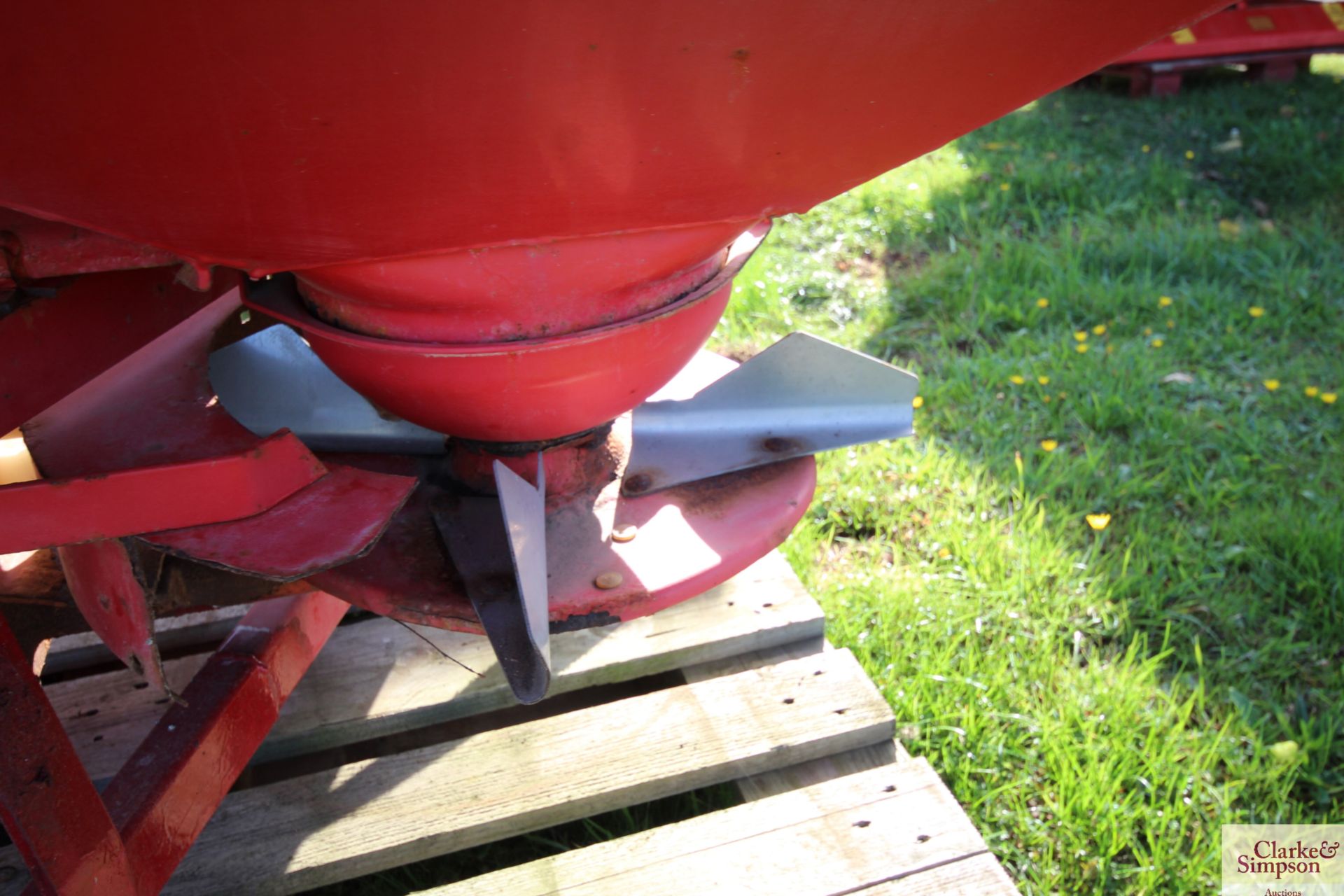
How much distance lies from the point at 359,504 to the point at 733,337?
75.3 inches

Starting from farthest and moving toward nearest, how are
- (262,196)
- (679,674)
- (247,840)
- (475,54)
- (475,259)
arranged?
(679,674)
(247,840)
(475,259)
(262,196)
(475,54)

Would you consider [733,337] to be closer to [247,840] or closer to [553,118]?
[247,840]

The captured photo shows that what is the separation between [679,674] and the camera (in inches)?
76.2

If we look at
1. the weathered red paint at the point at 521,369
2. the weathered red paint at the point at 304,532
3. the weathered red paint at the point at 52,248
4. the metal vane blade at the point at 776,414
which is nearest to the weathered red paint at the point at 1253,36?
the metal vane blade at the point at 776,414

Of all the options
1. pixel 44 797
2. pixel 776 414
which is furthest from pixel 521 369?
pixel 44 797

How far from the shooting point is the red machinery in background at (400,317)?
808 millimetres

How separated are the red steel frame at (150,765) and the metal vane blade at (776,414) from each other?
53 cm

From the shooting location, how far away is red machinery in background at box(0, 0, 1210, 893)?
0.81 m

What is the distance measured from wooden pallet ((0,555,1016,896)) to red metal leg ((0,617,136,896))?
391 millimetres

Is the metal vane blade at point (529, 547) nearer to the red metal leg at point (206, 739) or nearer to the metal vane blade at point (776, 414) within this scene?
the metal vane blade at point (776, 414)

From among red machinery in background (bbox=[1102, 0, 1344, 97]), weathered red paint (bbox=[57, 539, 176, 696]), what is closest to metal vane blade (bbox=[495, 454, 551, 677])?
weathered red paint (bbox=[57, 539, 176, 696])

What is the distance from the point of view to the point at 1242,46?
14.8ft

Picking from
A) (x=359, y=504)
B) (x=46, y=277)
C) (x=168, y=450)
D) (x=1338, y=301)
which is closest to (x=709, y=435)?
(x=359, y=504)

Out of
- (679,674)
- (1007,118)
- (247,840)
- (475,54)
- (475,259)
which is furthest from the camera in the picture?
(1007,118)
